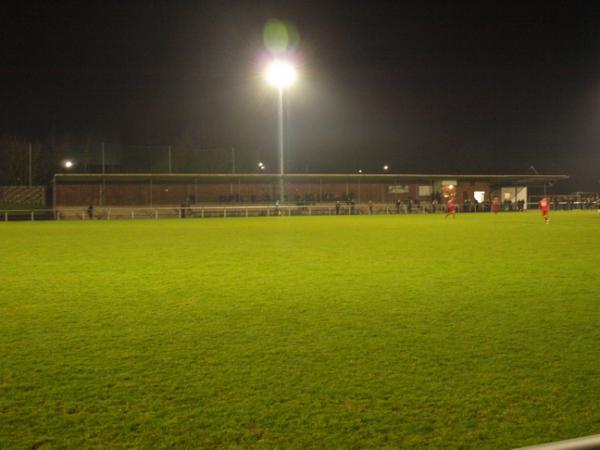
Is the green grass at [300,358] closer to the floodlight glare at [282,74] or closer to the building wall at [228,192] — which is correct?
the floodlight glare at [282,74]

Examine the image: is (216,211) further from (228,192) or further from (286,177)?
(286,177)

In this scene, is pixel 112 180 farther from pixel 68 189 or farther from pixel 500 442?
pixel 500 442

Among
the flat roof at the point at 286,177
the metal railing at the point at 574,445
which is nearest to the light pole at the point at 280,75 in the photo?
the flat roof at the point at 286,177

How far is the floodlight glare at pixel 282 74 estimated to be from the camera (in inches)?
1308

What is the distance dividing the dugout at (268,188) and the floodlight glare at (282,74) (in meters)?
11.5

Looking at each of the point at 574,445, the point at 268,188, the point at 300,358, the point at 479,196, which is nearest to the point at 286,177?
the point at 268,188

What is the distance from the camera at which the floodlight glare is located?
109ft

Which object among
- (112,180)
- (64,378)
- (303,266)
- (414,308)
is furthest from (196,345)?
(112,180)

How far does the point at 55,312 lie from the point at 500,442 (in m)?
5.83

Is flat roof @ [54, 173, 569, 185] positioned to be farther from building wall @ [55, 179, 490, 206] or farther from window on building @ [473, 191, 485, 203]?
window on building @ [473, 191, 485, 203]

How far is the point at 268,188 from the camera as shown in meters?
47.5

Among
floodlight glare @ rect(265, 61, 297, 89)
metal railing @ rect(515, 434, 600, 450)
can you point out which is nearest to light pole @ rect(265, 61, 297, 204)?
floodlight glare @ rect(265, 61, 297, 89)

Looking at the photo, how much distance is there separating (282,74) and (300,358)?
2968cm

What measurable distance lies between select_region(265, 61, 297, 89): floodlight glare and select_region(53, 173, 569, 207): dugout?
37.7ft
